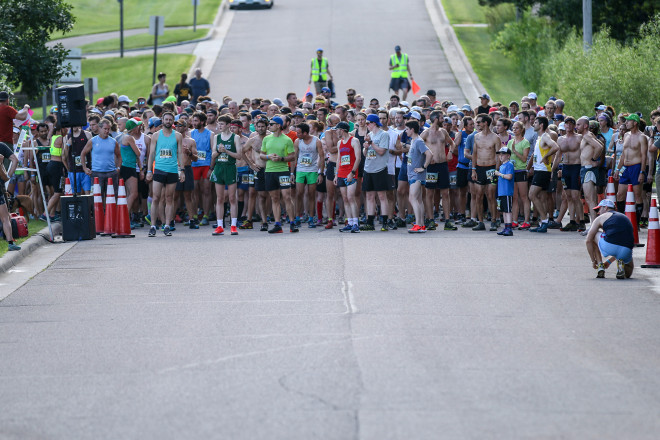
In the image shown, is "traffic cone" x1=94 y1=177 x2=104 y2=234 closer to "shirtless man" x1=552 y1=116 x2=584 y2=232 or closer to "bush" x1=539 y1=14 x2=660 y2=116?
"shirtless man" x1=552 y1=116 x2=584 y2=232

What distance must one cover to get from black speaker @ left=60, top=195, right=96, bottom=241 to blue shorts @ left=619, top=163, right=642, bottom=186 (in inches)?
354

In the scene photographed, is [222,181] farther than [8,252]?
Yes

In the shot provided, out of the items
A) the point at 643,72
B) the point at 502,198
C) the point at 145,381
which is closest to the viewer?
the point at 145,381

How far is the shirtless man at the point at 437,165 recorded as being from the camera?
20219 millimetres

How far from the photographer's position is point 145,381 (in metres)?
9.20

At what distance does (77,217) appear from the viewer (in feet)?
62.6

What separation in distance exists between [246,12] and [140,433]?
174 ft

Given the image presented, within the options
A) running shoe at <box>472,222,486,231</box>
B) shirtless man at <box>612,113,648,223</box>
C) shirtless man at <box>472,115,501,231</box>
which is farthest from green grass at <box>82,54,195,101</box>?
shirtless man at <box>612,113,648,223</box>

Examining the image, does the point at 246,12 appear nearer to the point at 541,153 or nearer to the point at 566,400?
the point at 541,153

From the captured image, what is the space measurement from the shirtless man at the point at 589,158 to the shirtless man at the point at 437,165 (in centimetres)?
234

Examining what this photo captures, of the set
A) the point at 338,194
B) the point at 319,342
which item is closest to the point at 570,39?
the point at 338,194

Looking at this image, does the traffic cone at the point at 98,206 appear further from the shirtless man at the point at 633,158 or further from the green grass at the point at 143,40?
the green grass at the point at 143,40

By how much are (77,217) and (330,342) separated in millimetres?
9622

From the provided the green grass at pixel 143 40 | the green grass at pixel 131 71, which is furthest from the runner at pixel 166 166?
the green grass at pixel 143 40
